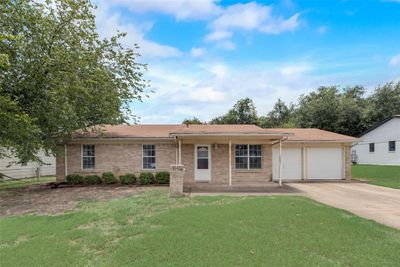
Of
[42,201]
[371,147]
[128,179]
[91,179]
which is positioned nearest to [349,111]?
[371,147]

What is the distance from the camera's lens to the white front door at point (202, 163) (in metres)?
15.4

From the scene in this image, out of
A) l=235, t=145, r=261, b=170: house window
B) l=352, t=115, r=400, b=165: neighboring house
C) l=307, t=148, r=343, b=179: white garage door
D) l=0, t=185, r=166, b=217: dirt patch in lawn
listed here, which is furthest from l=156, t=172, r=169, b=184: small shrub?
l=352, t=115, r=400, b=165: neighboring house

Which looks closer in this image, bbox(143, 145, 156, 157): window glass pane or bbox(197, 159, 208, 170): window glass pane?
bbox(197, 159, 208, 170): window glass pane

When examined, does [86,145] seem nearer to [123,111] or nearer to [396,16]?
[123,111]

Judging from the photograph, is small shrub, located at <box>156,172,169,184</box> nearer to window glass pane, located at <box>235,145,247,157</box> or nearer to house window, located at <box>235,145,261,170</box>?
house window, located at <box>235,145,261,170</box>

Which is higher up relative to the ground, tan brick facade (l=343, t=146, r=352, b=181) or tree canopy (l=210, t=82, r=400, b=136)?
tree canopy (l=210, t=82, r=400, b=136)

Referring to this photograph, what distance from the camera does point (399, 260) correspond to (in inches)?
177

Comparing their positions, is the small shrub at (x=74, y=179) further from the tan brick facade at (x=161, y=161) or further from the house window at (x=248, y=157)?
the house window at (x=248, y=157)

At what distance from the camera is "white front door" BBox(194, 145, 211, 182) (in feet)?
50.5

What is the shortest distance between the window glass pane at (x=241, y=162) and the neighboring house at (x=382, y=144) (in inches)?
558

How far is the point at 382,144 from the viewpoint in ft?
86.4

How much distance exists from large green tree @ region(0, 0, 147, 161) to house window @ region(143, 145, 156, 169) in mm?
3198

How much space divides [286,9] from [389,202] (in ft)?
26.8

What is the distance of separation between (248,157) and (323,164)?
5.08 metres
